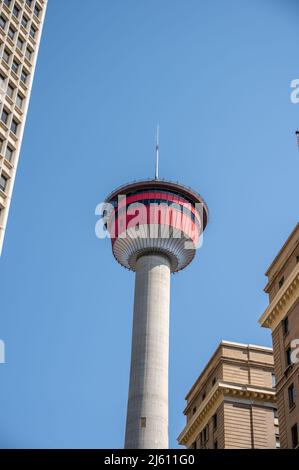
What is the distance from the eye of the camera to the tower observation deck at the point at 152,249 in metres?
98.3

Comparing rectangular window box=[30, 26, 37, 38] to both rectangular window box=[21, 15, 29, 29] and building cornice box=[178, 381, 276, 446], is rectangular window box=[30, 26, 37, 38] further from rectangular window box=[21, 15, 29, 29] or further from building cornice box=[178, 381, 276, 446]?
building cornice box=[178, 381, 276, 446]

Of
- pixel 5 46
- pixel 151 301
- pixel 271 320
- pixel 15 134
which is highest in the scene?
pixel 151 301

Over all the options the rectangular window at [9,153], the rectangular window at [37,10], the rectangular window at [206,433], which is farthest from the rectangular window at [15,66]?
the rectangular window at [206,433]

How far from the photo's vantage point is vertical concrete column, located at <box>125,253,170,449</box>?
9250 centimetres

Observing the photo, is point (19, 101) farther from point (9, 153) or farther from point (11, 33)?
point (11, 33)

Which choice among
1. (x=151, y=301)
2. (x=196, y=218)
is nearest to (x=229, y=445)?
(x=151, y=301)

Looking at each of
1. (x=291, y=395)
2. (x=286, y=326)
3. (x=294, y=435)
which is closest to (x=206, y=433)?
(x=286, y=326)

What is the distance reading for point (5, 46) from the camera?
56.7m

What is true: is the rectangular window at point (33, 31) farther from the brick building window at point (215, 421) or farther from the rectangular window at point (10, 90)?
the brick building window at point (215, 421)

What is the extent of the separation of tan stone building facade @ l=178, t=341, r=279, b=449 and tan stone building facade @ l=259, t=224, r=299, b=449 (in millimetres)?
12435

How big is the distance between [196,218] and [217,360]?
1587 inches

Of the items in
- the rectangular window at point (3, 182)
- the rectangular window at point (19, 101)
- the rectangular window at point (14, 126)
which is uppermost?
the rectangular window at point (19, 101)

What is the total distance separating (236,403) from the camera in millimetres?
75875
